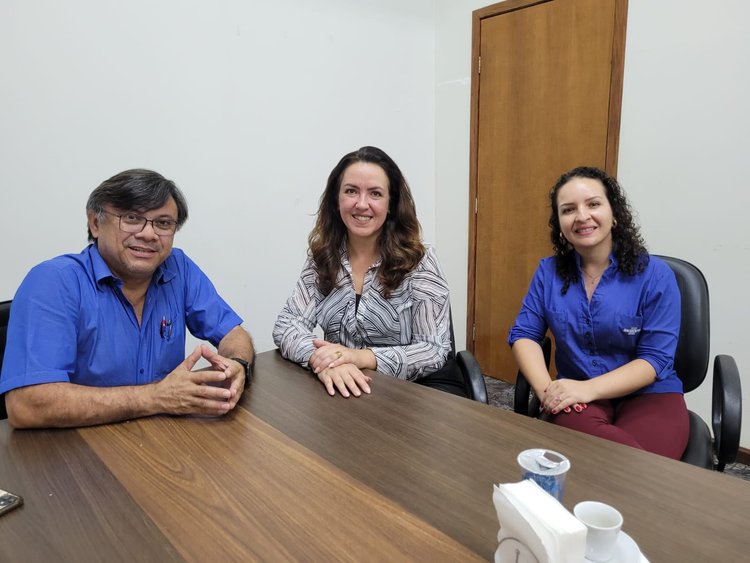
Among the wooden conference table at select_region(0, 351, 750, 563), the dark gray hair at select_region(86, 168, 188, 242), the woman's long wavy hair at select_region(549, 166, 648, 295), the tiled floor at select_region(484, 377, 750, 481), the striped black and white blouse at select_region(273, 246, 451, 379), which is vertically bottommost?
the tiled floor at select_region(484, 377, 750, 481)

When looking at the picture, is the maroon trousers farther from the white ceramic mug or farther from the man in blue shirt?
the man in blue shirt

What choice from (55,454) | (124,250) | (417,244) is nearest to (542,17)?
(417,244)

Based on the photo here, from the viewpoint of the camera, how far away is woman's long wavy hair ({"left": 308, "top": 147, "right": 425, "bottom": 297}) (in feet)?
6.07

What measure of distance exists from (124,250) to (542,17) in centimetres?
278

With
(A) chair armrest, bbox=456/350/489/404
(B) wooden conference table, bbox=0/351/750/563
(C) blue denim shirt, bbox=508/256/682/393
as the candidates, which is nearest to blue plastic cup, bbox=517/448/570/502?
(B) wooden conference table, bbox=0/351/750/563

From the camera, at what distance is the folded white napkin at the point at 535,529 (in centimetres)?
59

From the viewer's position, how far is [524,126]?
10.5ft

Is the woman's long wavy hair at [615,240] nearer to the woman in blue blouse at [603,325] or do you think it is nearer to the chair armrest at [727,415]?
the woman in blue blouse at [603,325]

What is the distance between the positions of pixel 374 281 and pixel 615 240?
903mm

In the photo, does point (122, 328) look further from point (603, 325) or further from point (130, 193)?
point (603, 325)

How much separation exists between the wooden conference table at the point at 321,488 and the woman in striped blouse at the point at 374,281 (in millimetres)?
562

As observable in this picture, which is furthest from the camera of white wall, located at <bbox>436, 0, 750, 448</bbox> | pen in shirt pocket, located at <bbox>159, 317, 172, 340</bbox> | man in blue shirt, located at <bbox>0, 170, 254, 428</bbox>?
white wall, located at <bbox>436, 0, 750, 448</bbox>

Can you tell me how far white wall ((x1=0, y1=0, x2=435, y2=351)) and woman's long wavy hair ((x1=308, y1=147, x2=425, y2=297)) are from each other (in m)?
1.01

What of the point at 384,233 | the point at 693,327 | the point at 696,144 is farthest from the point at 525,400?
the point at 696,144
